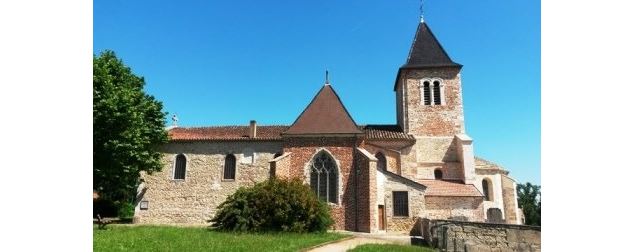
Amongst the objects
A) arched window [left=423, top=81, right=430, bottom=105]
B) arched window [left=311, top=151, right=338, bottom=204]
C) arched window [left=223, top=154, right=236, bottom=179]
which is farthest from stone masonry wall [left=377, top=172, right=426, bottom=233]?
arched window [left=423, top=81, right=430, bottom=105]

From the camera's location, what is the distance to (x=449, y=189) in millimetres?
19203

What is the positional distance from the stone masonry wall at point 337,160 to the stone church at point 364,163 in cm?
5

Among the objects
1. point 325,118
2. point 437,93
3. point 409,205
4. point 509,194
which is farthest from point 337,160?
point 509,194

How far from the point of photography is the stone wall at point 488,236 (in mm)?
9222

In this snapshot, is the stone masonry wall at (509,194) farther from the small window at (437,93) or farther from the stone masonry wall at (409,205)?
the stone masonry wall at (409,205)

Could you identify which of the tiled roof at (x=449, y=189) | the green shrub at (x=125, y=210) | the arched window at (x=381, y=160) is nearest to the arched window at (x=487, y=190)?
the tiled roof at (x=449, y=189)

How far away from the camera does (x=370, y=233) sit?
15.7 metres

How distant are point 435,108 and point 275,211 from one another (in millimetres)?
14075

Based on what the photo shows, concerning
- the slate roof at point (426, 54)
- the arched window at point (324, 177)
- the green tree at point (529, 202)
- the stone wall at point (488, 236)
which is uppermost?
the slate roof at point (426, 54)

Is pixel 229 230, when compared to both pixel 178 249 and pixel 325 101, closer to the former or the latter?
pixel 178 249
